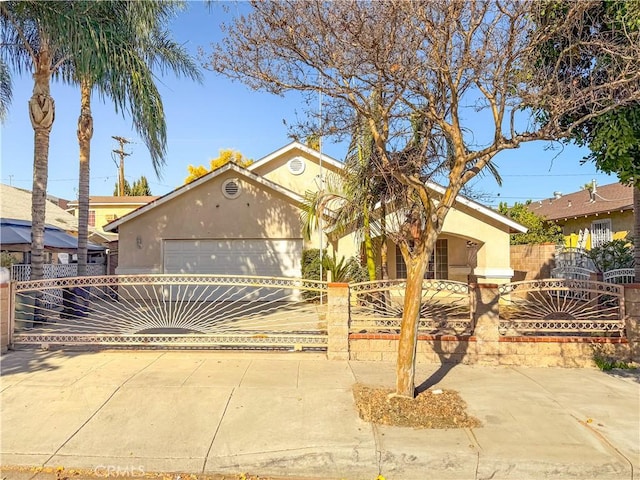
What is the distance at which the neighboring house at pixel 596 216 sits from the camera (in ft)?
59.8

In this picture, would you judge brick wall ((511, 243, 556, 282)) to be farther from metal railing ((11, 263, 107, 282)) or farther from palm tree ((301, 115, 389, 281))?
metal railing ((11, 263, 107, 282))

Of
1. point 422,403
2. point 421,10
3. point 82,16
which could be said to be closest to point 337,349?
point 422,403

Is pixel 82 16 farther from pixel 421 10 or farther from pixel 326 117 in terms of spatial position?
pixel 421 10

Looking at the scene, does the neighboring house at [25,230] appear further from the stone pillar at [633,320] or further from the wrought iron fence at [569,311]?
the stone pillar at [633,320]

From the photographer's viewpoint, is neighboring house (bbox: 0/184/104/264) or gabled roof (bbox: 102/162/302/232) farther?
gabled roof (bbox: 102/162/302/232)

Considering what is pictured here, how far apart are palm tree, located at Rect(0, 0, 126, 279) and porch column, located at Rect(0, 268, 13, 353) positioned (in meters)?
2.87

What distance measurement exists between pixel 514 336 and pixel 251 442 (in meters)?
4.59

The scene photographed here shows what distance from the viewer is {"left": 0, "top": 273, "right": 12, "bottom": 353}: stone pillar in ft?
22.8

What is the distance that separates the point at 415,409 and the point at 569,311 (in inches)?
151

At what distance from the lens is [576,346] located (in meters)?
6.64

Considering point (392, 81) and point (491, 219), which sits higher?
point (392, 81)

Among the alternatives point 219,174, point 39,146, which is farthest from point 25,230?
point 219,174

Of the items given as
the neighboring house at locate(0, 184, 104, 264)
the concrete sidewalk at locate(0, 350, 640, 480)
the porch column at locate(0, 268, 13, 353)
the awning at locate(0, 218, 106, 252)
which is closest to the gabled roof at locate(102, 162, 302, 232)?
the awning at locate(0, 218, 106, 252)

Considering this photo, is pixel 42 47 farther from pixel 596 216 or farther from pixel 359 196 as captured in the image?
pixel 596 216
